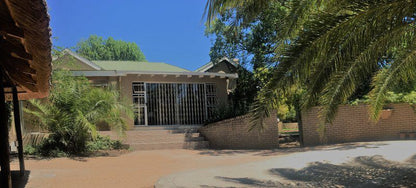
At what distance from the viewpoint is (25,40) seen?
3.35 m

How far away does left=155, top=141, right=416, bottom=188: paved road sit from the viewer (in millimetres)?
7617

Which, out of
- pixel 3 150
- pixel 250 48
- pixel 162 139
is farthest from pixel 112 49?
pixel 3 150

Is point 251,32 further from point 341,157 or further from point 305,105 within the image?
point 305,105

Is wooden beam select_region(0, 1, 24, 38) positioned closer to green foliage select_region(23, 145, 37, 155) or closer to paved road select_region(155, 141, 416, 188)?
paved road select_region(155, 141, 416, 188)

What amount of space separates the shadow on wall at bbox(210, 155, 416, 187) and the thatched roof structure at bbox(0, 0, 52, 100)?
15.6 feet

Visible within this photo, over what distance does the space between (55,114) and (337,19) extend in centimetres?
929

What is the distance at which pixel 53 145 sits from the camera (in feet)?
37.3

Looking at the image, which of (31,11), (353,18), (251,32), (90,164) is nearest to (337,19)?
(353,18)

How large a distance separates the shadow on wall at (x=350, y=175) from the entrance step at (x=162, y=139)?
19.6 feet

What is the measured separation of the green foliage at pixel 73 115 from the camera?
1106cm

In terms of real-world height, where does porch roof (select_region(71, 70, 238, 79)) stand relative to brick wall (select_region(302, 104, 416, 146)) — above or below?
above

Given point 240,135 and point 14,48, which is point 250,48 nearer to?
point 240,135

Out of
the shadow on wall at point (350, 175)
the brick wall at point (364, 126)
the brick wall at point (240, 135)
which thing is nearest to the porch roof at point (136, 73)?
the brick wall at point (240, 135)

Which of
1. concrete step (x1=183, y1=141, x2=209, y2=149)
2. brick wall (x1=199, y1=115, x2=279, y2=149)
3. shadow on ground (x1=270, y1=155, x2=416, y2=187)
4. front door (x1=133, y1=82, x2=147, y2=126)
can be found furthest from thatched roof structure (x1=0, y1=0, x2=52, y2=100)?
front door (x1=133, y1=82, x2=147, y2=126)
